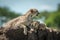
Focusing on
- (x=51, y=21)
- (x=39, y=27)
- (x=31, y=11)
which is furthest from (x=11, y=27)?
(x=51, y=21)

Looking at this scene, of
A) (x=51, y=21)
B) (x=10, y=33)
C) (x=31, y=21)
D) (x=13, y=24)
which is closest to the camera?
(x=10, y=33)

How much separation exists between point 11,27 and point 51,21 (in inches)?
1329

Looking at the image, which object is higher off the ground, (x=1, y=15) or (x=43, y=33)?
(x=1, y=15)

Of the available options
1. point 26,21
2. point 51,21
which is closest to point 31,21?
point 26,21

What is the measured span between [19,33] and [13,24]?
461 millimetres

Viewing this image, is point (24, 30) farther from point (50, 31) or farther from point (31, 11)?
point (31, 11)

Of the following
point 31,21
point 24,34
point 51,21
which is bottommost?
point 24,34

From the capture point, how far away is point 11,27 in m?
5.80

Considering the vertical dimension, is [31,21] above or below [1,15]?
below

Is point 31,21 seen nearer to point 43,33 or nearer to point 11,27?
point 43,33

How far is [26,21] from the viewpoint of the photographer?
272 inches

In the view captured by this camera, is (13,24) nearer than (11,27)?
No

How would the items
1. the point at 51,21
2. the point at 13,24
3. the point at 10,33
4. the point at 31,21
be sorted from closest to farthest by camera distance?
1. the point at 10,33
2. the point at 13,24
3. the point at 31,21
4. the point at 51,21

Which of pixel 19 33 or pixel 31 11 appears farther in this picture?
pixel 31 11
